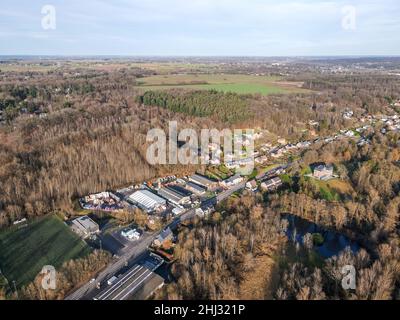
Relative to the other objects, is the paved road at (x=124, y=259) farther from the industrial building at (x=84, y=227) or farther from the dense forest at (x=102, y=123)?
the dense forest at (x=102, y=123)

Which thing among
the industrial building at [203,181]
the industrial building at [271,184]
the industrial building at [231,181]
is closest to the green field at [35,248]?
the industrial building at [203,181]

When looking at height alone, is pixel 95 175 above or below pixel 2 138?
below

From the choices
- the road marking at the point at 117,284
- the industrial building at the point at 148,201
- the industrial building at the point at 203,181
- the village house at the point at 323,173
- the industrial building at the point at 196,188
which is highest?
the village house at the point at 323,173

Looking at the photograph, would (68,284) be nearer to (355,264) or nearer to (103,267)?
(103,267)

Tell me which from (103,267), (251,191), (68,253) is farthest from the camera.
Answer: (251,191)

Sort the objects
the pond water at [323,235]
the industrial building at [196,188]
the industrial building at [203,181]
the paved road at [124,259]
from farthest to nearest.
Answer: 1. the industrial building at [203,181]
2. the industrial building at [196,188]
3. the pond water at [323,235]
4. the paved road at [124,259]

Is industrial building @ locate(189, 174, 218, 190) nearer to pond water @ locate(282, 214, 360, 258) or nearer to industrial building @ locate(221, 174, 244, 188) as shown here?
industrial building @ locate(221, 174, 244, 188)

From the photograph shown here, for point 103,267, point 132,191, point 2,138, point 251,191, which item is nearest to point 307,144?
point 251,191

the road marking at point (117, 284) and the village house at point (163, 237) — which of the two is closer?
the road marking at point (117, 284)
